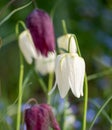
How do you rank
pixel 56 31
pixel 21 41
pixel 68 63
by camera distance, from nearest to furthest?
pixel 68 63
pixel 21 41
pixel 56 31

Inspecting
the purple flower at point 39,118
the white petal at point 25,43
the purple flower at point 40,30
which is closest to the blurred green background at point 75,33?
the white petal at point 25,43

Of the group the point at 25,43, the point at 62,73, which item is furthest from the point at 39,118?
the point at 25,43

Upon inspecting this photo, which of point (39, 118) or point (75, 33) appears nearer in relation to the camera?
point (39, 118)

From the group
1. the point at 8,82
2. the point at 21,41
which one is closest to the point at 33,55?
the point at 21,41

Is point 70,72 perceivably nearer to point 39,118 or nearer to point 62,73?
point 62,73

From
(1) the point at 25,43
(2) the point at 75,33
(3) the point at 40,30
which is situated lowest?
(2) the point at 75,33

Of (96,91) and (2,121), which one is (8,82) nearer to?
(96,91)
